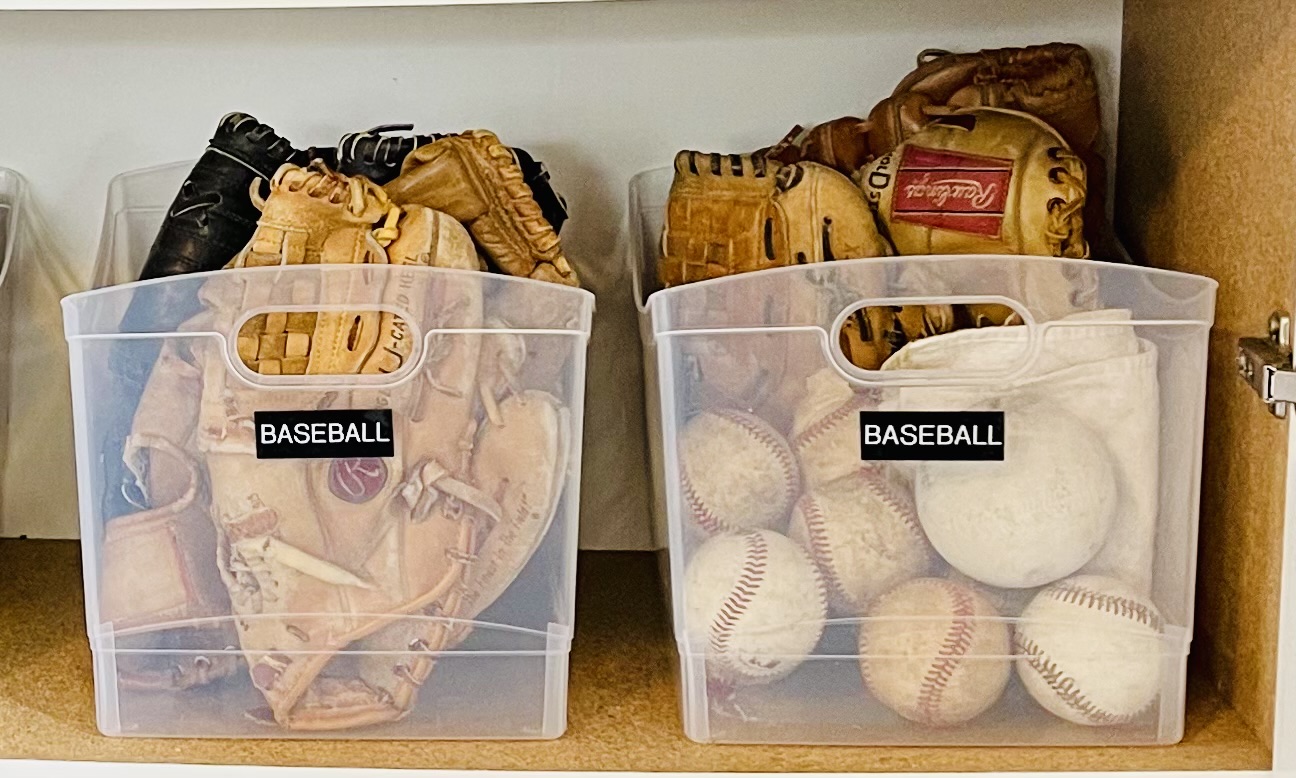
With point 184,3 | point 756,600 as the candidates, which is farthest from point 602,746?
point 184,3

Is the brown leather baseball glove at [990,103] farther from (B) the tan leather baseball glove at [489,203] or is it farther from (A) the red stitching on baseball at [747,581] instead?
(A) the red stitching on baseball at [747,581]

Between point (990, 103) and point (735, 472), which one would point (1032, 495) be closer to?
point (735, 472)

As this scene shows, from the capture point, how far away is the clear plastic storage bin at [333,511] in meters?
0.77

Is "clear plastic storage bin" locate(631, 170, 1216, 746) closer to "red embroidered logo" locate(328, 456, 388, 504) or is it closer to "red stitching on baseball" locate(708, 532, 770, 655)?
"red stitching on baseball" locate(708, 532, 770, 655)

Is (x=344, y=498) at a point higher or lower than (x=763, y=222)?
lower

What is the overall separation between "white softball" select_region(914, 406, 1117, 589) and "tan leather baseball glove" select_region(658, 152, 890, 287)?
179 millimetres

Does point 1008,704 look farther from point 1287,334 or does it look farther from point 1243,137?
point 1243,137

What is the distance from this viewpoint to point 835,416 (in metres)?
0.77

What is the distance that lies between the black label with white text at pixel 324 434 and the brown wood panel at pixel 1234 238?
1.62 feet

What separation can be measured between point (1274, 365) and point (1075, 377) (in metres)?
0.10

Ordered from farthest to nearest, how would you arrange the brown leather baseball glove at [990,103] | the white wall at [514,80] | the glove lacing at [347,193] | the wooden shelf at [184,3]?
the white wall at [514,80] → the brown leather baseball glove at [990,103] → the glove lacing at [347,193] → the wooden shelf at [184,3]

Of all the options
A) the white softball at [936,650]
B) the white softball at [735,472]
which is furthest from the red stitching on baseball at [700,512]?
the white softball at [936,650]

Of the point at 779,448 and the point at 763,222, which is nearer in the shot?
the point at 779,448

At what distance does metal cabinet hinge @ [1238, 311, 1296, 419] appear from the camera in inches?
28.8
